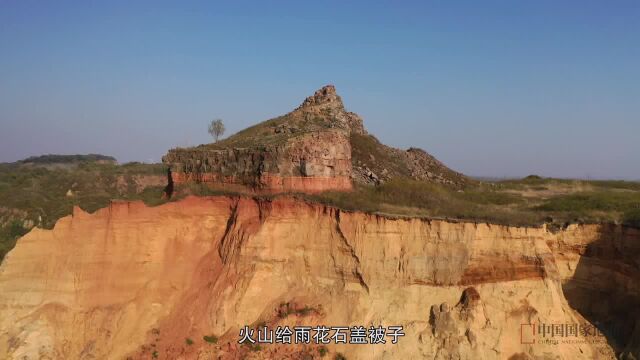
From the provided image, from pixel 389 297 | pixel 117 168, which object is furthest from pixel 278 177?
pixel 117 168

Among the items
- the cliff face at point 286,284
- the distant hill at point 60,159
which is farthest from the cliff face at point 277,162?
the distant hill at point 60,159

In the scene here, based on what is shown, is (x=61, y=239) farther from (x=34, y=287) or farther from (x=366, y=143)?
(x=366, y=143)

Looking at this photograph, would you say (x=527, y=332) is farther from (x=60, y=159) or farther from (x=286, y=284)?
(x=60, y=159)

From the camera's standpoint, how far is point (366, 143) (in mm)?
31031

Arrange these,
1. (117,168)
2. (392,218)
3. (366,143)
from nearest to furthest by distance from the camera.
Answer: (392,218)
(366,143)
(117,168)

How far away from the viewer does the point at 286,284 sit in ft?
58.1

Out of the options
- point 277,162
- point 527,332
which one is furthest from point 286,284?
point 527,332

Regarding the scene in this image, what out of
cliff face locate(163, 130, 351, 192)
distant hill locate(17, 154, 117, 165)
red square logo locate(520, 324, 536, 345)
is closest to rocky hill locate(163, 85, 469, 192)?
cliff face locate(163, 130, 351, 192)

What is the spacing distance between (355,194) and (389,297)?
4778 millimetres

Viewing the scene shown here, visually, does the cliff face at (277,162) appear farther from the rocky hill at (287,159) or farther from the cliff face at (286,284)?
the cliff face at (286,284)

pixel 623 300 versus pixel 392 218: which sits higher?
pixel 392 218

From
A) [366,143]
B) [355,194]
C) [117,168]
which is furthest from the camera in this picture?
[117,168]

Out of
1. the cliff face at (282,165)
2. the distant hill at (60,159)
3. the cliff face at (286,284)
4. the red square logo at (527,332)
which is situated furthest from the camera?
the distant hill at (60,159)

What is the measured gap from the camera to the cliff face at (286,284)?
645 inches
